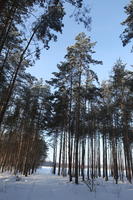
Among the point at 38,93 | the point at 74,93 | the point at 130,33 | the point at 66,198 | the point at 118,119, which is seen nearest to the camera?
the point at 66,198

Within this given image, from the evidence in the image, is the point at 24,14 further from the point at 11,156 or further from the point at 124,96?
the point at 11,156

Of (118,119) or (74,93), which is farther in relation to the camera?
(118,119)

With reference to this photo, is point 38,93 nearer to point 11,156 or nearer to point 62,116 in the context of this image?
point 62,116

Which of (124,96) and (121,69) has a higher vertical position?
(121,69)

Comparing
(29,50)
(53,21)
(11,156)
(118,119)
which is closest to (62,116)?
(118,119)

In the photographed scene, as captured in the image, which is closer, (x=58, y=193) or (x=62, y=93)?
(x=58, y=193)

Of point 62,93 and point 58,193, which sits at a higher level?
point 62,93

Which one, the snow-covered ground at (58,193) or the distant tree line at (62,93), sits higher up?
the distant tree line at (62,93)

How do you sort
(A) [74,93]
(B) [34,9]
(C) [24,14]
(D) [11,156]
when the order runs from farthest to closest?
1. (D) [11,156]
2. (A) [74,93]
3. (C) [24,14]
4. (B) [34,9]

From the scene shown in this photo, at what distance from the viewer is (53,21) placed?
8906 mm

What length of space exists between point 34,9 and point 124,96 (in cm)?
1341

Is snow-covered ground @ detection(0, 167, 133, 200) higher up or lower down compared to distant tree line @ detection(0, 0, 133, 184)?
lower down

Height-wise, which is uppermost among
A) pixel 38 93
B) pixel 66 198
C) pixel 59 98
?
pixel 38 93

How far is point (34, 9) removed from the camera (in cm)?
820
